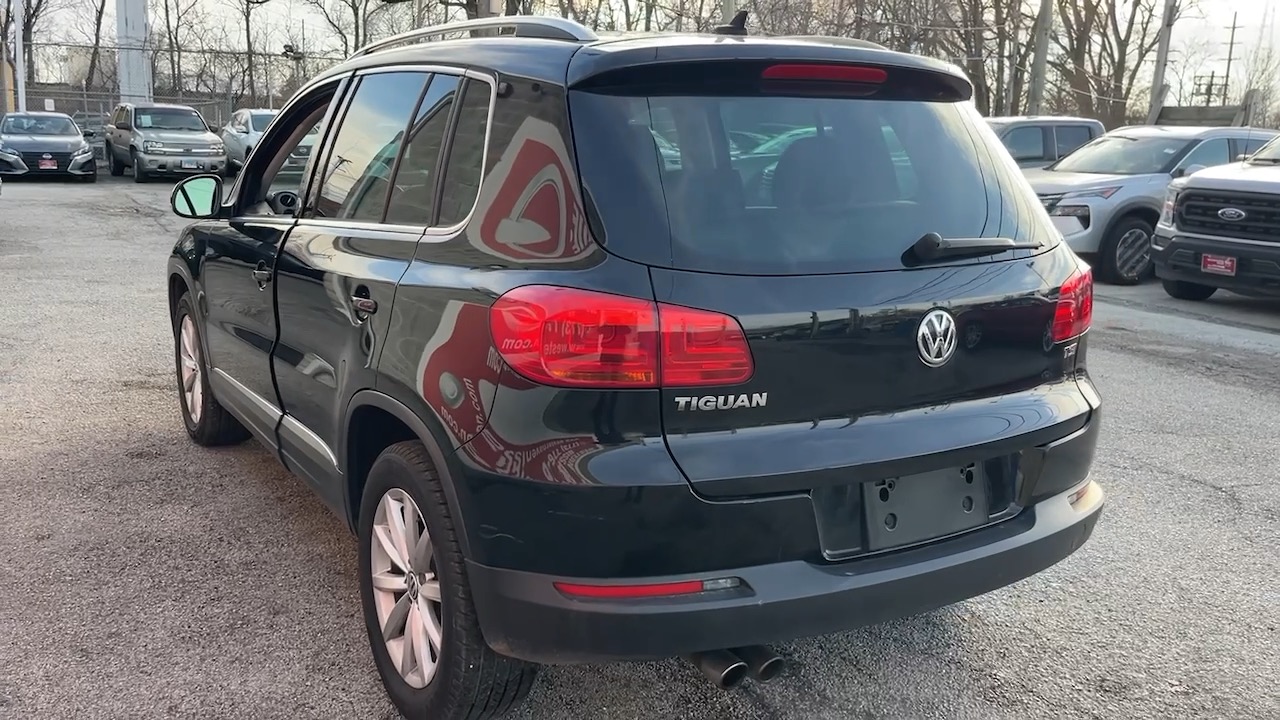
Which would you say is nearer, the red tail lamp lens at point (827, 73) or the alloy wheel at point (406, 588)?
the red tail lamp lens at point (827, 73)

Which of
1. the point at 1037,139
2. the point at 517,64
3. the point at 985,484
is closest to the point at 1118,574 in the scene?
the point at 985,484

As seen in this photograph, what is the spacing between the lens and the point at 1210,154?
40.4 feet

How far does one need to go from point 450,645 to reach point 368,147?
1.61 metres

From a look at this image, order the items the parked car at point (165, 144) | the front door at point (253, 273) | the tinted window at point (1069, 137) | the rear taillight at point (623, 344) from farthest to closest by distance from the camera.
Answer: the parked car at point (165, 144) → the tinted window at point (1069, 137) → the front door at point (253, 273) → the rear taillight at point (623, 344)

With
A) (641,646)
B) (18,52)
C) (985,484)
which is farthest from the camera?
(18,52)

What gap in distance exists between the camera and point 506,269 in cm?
239

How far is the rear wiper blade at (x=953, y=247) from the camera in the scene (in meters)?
2.56

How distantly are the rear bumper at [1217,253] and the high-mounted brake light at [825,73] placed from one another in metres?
7.83

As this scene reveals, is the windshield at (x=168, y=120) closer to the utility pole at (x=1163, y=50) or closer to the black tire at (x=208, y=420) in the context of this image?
the black tire at (x=208, y=420)

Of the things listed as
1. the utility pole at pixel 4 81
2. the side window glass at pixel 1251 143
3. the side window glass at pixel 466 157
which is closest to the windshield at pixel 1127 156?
the side window glass at pixel 1251 143

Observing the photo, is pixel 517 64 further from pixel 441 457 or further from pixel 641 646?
pixel 641 646

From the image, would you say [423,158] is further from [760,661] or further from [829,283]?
[760,661]

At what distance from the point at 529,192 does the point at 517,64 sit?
40 centimetres

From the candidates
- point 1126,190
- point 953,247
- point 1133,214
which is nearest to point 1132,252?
point 1133,214
